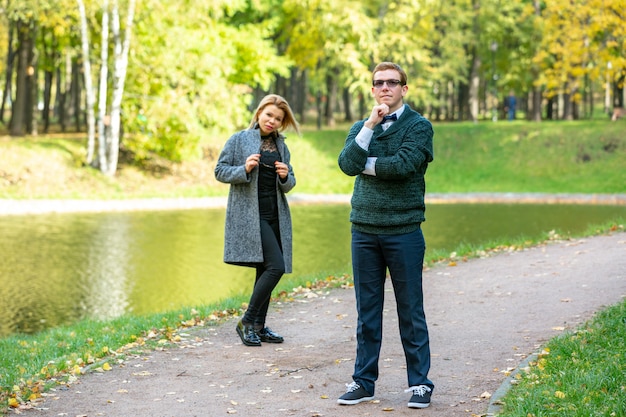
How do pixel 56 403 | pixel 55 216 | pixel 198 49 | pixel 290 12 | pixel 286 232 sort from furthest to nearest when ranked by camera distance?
pixel 290 12 < pixel 198 49 < pixel 55 216 < pixel 286 232 < pixel 56 403

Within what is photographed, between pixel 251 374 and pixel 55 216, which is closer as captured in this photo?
pixel 251 374

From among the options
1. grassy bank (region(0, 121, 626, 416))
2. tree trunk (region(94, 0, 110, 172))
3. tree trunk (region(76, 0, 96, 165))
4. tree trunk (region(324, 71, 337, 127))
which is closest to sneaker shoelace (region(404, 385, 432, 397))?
grassy bank (region(0, 121, 626, 416))

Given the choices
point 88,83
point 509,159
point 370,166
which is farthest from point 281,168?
point 509,159

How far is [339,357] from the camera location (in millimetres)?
7820

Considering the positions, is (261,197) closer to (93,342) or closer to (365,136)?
(93,342)

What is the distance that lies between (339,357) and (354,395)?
1.52m

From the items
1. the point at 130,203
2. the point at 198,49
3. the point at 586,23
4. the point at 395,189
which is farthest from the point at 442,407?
the point at 586,23

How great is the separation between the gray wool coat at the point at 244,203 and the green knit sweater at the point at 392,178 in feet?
6.94

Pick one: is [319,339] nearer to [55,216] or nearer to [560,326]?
[560,326]

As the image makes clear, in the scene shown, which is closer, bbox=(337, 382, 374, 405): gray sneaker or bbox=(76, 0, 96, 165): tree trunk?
bbox=(337, 382, 374, 405): gray sneaker

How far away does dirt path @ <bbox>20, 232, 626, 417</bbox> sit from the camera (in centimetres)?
645

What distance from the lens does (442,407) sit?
618 centimetres

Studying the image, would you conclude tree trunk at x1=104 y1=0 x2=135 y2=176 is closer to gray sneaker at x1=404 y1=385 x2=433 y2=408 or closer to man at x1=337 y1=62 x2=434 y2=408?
man at x1=337 y1=62 x2=434 y2=408

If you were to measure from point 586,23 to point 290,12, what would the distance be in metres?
13.0
